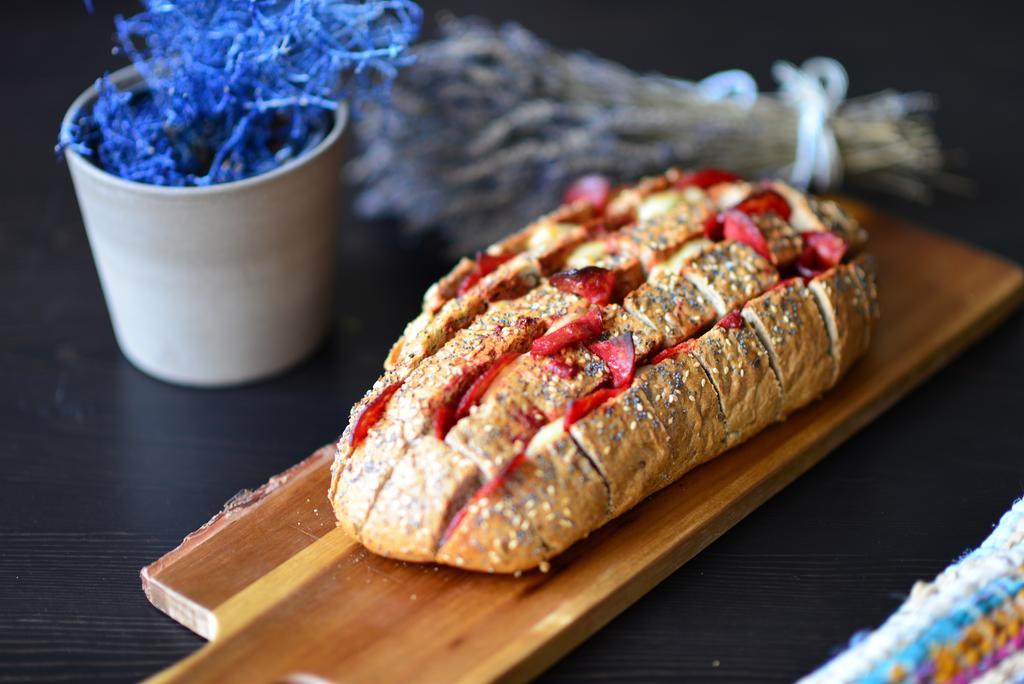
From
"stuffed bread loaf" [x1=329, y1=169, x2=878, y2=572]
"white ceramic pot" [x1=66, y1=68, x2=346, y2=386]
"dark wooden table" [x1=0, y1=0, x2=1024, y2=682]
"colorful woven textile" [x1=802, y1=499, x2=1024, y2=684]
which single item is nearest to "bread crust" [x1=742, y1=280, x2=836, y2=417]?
"stuffed bread loaf" [x1=329, y1=169, x2=878, y2=572]

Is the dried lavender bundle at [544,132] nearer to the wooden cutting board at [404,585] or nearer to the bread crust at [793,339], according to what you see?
the bread crust at [793,339]

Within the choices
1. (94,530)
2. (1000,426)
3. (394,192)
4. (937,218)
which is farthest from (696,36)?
(94,530)

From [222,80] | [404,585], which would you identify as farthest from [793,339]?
[222,80]

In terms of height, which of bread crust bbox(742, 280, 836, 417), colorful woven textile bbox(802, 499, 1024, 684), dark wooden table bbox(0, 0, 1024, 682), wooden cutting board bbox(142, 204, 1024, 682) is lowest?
dark wooden table bbox(0, 0, 1024, 682)

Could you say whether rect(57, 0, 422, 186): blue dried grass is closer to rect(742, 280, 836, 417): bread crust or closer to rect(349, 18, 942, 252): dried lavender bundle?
rect(349, 18, 942, 252): dried lavender bundle

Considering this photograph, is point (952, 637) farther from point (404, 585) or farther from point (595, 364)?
point (404, 585)

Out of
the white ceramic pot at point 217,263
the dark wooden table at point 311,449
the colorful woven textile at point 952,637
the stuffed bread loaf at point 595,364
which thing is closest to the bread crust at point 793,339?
the stuffed bread loaf at point 595,364
